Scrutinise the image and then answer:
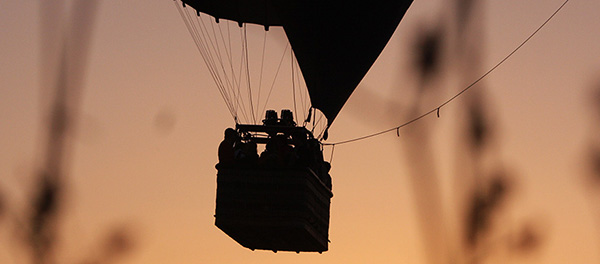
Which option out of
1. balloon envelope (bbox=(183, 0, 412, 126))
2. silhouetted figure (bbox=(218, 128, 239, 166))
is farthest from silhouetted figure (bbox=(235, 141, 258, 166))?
balloon envelope (bbox=(183, 0, 412, 126))

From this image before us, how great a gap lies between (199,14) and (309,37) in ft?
9.02

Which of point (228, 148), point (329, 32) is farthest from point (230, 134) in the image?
point (329, 32)

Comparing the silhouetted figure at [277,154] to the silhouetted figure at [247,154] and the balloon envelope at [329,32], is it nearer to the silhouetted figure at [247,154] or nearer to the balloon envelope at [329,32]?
the silhouetted figure at [247,154]

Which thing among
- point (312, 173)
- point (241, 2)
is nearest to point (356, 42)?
point (241, 2)

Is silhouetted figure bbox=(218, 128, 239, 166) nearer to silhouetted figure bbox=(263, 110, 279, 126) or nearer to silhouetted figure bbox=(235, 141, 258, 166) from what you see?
silhouetted figure bbox=(235, 141, 258, 166)

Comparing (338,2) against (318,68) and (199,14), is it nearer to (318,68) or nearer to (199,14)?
(318,68)

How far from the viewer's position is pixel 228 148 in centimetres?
2145

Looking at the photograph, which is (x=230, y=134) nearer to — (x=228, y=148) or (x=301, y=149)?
(x=228, y=148)

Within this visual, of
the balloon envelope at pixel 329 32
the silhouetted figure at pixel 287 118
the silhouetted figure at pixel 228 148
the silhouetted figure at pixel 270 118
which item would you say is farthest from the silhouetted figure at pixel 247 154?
the balloon envelope at pixel 329 32

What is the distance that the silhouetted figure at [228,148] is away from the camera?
2136 centimetres

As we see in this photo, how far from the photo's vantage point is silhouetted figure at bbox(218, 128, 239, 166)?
21359 mm

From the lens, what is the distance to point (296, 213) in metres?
21.3

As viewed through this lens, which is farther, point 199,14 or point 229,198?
point 199,14

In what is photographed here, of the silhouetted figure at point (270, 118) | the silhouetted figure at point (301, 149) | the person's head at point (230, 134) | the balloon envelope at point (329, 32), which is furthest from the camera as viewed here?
the balloon envelope at point (329, 32)
